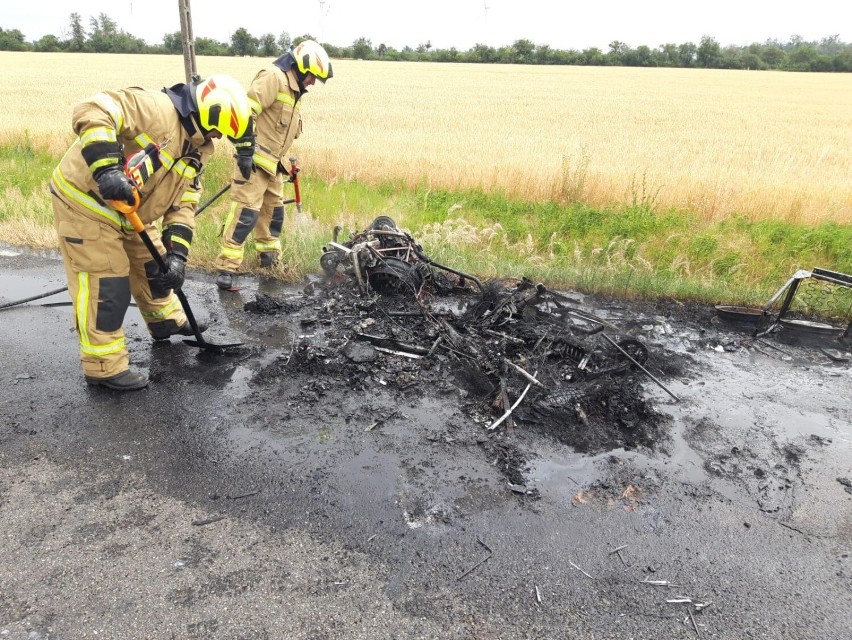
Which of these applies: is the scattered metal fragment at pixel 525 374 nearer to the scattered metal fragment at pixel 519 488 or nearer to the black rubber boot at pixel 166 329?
the scattered metal fragment at pixel 519 488

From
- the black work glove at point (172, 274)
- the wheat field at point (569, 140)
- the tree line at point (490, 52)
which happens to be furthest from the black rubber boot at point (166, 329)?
the tree line at point (490, 52)

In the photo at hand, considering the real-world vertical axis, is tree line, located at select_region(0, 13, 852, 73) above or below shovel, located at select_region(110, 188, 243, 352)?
A: above

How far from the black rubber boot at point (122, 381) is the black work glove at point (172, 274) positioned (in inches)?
25.9

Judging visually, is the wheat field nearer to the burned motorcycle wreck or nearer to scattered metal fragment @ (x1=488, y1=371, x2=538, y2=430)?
the burned motorcycle wreck

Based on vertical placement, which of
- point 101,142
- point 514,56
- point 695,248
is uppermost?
point 514,56

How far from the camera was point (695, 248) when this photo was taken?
681 cm

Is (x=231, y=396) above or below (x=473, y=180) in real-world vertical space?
below

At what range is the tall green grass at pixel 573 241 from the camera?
636cm

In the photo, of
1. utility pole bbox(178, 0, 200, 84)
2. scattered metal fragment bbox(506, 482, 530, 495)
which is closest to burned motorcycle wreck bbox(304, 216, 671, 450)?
scattered metal fragment bbox(506, 482, 530, 495)

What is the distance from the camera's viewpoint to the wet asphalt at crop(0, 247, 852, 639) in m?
2.41

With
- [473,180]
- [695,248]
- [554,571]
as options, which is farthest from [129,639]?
[473,180]

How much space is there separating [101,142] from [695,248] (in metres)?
6.23

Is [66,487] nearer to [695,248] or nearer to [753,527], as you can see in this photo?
[753,527]

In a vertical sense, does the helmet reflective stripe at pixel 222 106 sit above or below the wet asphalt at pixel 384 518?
above
